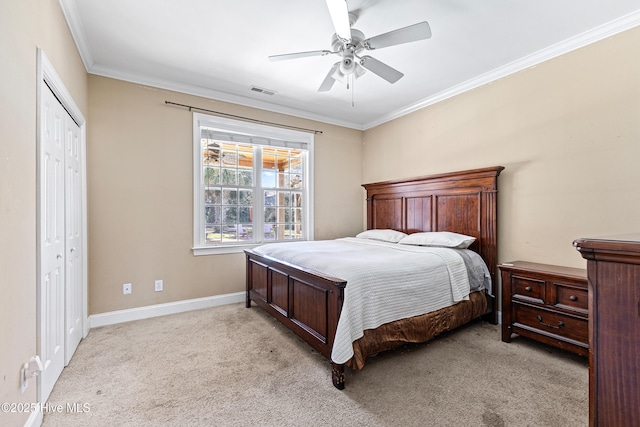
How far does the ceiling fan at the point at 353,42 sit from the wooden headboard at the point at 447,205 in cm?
159

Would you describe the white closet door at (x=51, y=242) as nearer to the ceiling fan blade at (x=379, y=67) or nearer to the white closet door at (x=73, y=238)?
the white closet door at (x=73, y=238)

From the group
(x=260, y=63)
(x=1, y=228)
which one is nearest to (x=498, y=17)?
(x=260, y=63)

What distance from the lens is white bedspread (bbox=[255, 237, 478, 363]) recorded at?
1993 millimetres

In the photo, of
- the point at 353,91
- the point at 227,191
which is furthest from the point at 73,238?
the point at 353,91

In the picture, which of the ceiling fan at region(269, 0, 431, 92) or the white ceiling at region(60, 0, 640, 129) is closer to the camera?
the ceiling fan at region(269, 0, 431, 92)

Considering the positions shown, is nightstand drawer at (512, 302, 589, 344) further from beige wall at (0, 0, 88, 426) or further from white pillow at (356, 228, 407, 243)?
beige wall at (0, 0, 88, 426)

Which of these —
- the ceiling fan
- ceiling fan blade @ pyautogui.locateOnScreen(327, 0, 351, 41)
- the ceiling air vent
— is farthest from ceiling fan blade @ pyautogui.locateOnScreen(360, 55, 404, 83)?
the ceiling air vent

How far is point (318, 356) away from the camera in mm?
2410

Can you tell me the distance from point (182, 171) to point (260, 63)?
5.16 feet

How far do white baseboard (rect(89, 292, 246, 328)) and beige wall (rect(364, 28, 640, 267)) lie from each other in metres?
3.31

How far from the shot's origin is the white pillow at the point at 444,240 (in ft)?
10.2

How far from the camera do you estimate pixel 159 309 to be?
3.34m

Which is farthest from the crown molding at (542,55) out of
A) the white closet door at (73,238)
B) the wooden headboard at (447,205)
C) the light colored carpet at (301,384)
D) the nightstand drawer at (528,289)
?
the white closet door at (73,238)

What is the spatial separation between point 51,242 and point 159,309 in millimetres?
1645
